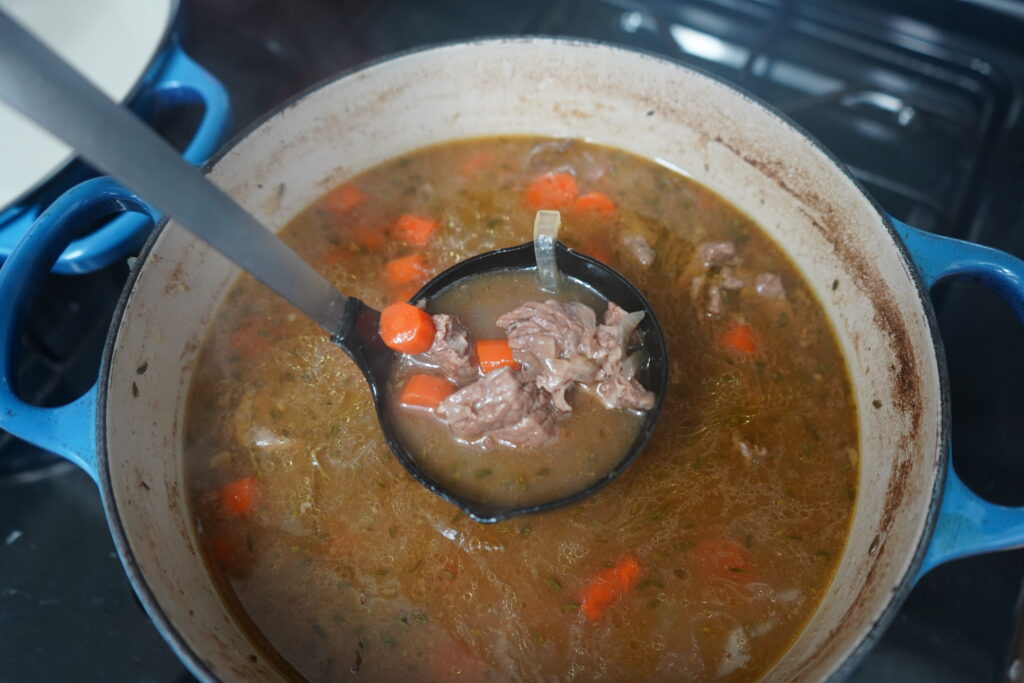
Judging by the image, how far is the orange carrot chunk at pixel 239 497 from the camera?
2.19 m

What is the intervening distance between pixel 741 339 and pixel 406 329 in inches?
44.0

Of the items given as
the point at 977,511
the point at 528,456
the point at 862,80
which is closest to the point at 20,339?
the point at 528,456

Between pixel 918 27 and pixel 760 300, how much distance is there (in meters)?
1.54

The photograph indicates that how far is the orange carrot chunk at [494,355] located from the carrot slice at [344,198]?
34.7 inches

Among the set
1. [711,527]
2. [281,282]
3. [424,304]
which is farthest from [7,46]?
[711,527]

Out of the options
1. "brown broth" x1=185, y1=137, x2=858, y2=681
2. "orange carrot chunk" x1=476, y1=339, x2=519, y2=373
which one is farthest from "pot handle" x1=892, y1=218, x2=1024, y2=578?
"orange carrot chunk" x1=476, y1=339, x2=519, y2=373

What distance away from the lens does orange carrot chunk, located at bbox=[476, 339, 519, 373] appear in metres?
2.25

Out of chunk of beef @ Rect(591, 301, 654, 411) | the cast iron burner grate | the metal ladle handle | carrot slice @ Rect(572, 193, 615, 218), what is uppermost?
the cast iron burner grate

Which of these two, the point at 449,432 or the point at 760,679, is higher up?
the point at 449,432

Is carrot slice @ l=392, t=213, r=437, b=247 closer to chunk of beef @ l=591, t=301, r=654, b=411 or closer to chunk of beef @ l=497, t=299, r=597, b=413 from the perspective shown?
chunk of beef @ l=497, t=299, r=597, b=413

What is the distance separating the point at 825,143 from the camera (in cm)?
299

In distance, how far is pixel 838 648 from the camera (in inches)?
67.5

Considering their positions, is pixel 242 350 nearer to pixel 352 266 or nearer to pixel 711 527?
pixel 352 266

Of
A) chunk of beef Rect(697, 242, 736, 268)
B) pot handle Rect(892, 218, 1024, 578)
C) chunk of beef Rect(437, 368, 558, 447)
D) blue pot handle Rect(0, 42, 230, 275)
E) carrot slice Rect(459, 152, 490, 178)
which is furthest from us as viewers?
carrot slice Rect(459, 152, 490, 178)
